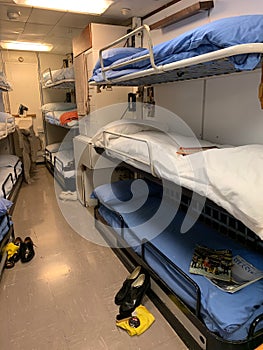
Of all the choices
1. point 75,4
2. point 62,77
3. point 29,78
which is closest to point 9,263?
point 75,4

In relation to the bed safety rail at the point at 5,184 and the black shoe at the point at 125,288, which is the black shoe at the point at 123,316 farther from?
the bed safety rail at the point at 5,184

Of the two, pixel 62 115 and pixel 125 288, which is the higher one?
pixel 62 115

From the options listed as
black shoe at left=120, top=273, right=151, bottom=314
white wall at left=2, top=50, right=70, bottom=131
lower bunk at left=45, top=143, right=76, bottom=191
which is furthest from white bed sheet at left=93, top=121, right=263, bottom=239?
white wall at left=2, top=50, right=70, bottom=131

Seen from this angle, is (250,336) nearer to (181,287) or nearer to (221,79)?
(181,287)

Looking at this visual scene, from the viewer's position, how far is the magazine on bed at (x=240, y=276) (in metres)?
1.39

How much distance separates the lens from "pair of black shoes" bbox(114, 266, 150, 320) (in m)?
1.69

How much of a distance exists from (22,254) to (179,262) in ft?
4.78

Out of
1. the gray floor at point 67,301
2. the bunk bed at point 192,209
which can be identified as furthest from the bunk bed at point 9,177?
the bunk bed at point 192,209

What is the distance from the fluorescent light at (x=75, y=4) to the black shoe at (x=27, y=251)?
212 centimetres

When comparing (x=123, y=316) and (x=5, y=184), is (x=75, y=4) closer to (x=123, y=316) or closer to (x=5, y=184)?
(x=5, y=184)

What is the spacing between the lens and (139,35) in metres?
2.95

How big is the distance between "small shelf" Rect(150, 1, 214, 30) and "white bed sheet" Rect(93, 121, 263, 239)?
1.07 meters

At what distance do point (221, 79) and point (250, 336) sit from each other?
1.66 meters

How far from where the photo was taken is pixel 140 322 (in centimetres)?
163
